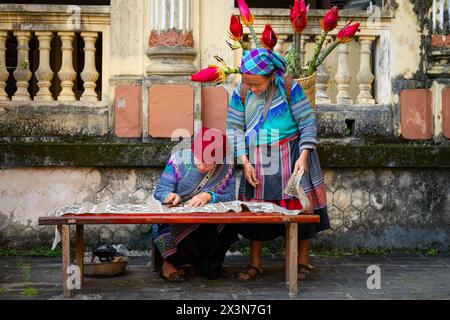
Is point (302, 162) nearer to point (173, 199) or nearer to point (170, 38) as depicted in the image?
point (173, 199)

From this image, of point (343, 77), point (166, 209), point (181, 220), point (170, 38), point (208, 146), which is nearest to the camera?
point (181, 220)

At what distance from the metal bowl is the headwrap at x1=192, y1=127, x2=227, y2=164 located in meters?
1.02

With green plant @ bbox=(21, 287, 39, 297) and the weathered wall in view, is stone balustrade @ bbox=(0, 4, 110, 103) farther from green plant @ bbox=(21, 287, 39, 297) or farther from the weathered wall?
green plant @ bbox=(21, 287, 39, 297)

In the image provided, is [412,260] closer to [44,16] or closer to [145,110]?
[145,110]

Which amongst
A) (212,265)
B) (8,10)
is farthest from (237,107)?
(8,10)

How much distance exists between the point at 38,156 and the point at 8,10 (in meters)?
1.41

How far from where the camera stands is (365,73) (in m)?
7.69

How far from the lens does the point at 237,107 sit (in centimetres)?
606

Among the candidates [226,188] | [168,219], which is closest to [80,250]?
[168,219]

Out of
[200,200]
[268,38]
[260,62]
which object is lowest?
[200,200]

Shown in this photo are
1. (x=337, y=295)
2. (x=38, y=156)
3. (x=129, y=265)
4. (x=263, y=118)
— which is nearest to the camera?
(x=337, y=295)

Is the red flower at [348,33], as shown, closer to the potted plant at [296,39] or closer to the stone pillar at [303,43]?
the potted plant at [296,39]

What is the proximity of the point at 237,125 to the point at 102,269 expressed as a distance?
1.50 metres

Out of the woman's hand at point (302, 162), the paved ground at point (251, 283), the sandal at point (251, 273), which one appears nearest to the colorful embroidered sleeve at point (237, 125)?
the woman's hand at point (302, 162)
